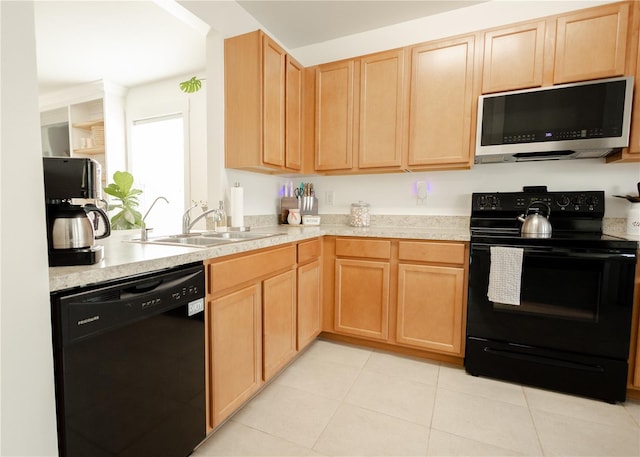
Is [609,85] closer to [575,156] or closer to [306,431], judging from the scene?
[575,156]

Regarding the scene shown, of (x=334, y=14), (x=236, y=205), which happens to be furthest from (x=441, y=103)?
(x=236, y=205)

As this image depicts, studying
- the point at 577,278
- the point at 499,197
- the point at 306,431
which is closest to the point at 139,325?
the point at 306,431

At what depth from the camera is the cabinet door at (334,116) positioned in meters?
2.48

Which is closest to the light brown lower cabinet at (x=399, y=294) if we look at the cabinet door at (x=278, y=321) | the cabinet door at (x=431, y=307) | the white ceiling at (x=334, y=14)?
the cabinet door at (x=431, y=307)

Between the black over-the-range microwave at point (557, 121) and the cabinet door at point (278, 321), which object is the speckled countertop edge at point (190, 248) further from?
the black over-the-range microwave at point (557, 121)

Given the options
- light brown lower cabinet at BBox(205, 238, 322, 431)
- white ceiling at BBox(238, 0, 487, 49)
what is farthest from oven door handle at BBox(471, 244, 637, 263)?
white ceiling at BBox(238, 0, 487, 49)

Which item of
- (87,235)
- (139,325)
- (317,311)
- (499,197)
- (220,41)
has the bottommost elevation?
(317,311)

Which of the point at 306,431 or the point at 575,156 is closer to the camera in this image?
the point at 306,431

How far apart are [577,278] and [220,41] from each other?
2.71m

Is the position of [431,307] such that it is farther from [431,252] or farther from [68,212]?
[68,212]

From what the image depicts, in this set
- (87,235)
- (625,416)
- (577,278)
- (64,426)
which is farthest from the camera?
(577,278)

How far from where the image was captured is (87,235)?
3.08 ft

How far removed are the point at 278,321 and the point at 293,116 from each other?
160 centimetres

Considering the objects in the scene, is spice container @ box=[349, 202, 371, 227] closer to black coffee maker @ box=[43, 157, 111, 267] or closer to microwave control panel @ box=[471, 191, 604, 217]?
microwave control panel @ box=[471, 191, 604, 217]
